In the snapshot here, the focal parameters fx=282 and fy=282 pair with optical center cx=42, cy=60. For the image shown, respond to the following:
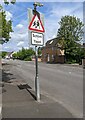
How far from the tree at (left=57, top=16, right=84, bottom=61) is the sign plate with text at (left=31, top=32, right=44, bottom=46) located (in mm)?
52074

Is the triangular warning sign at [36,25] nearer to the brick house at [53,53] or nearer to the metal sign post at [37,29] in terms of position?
the metal sign post at [37,29]

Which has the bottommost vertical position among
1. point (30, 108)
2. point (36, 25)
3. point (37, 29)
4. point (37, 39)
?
point (30, 108)

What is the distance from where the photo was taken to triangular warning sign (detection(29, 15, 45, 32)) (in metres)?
10.5

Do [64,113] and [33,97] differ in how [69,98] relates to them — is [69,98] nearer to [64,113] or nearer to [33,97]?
[33,97]

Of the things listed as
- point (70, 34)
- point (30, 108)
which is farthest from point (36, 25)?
point (70, 34)

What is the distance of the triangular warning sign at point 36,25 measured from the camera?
1055cm

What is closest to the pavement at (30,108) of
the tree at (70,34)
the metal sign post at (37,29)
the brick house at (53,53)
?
the metal sign post at (37,29)

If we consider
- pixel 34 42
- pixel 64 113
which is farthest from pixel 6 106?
pixel 34 42

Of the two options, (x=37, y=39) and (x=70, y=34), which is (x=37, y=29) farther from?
(x=70, y=34)

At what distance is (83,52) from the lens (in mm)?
61188

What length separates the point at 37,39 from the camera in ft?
35.2

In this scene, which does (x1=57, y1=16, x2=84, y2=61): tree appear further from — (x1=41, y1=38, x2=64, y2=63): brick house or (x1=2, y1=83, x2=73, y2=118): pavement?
(x1=2, y1=83, x2=73, y2=118): pavement

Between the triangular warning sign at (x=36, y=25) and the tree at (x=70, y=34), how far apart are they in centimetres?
5211

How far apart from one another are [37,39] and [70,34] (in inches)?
2104
